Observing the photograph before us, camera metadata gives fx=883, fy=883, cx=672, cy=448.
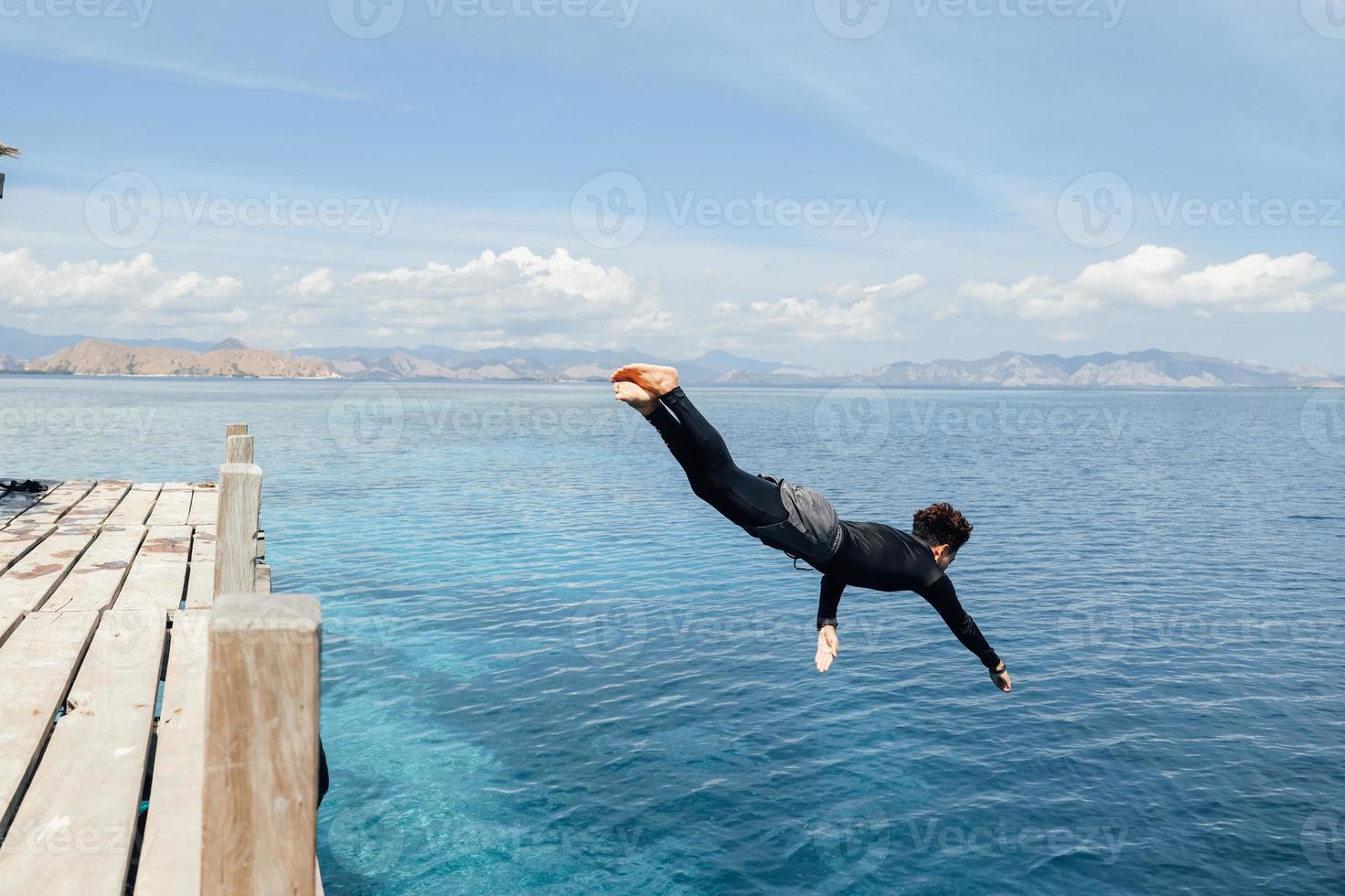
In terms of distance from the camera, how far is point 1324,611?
25594 millimetres

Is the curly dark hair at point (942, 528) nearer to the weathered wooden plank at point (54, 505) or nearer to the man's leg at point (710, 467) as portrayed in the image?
the man's leg at point (710, 467)

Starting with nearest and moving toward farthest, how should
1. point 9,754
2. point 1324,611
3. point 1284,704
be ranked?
point 9,754 → point 1284,704 → point 1324,611

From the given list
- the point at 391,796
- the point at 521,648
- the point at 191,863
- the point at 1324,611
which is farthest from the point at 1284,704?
the point at 191,863

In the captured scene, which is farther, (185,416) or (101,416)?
(185,416)

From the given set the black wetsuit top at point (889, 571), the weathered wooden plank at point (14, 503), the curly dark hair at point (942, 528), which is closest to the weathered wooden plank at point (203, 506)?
the weathered wooden plank at point (14, 503)

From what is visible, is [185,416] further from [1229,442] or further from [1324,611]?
[1229,442]

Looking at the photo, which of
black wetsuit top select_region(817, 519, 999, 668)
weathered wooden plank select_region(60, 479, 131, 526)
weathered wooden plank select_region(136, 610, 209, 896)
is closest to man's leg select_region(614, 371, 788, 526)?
black wetsuit top select_region(817, 519, 999, 668)

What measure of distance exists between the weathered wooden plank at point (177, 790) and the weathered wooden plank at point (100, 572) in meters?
2.58

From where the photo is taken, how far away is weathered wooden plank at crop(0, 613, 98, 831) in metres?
5.64

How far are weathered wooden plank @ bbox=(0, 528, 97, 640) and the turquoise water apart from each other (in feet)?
16.9

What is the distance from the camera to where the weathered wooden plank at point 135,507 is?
50.3 ft

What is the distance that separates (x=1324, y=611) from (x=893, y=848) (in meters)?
20.3

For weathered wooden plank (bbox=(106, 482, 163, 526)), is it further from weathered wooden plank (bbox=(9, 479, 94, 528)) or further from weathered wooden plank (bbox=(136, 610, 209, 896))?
weathered wooden plank (bbox=(136, 610, 209, 896))

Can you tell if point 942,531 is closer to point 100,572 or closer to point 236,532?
point 236,532
